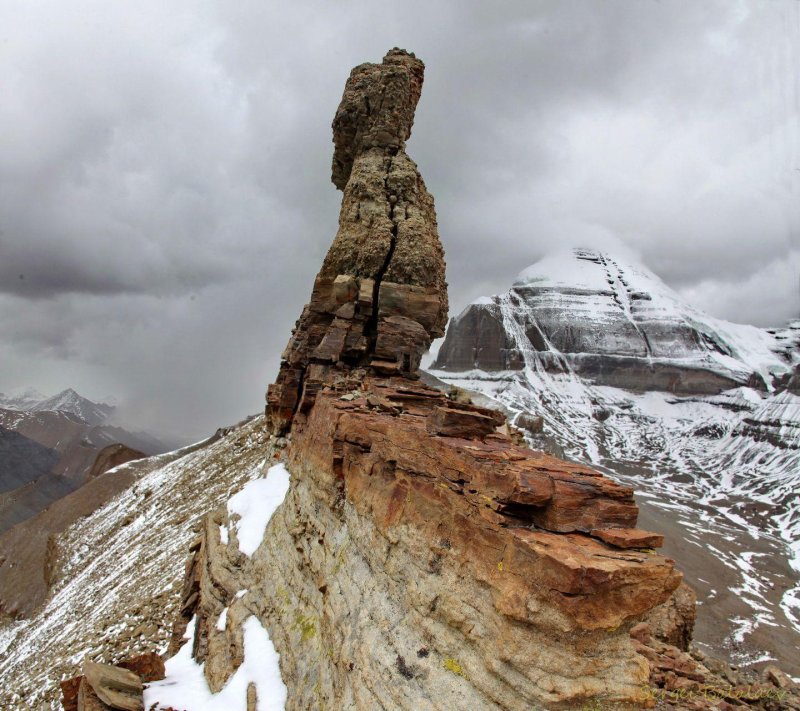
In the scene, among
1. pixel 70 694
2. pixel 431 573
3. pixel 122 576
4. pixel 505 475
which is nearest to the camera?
pixel 505 475

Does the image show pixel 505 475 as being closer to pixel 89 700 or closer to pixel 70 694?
pixel 89 700

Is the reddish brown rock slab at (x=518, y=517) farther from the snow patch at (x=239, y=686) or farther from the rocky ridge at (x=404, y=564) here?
the snow patch at (x=239, y=686)

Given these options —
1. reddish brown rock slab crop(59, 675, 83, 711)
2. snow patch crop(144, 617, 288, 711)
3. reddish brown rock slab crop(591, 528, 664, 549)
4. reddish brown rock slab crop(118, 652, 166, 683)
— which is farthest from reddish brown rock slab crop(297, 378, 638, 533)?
reddish brown rock slab crop(59, 675, 83, 711)

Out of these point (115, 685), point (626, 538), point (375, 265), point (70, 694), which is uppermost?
point (375, 265)

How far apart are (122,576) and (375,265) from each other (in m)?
26.5

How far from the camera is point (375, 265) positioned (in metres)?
23.7

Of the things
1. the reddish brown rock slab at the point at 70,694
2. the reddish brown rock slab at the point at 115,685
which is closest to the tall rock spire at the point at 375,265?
the reddish brown rock slab at the point at 115,685

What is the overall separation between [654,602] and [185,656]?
1643 centimetres

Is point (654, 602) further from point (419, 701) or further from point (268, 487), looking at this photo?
point (268, 487)

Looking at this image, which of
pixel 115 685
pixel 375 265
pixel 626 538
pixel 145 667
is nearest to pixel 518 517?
pixel 626 538

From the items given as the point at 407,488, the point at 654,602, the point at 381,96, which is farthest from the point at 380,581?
Result: the point at 381,96

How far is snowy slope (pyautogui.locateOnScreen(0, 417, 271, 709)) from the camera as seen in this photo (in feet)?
63.8

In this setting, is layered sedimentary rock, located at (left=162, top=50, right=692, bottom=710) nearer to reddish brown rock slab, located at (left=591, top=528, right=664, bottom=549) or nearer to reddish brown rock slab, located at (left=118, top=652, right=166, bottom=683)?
reddish brown rock slab, located at (left=591, top=528, right=664, bottom=549)

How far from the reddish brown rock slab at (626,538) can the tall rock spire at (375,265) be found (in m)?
15.1
